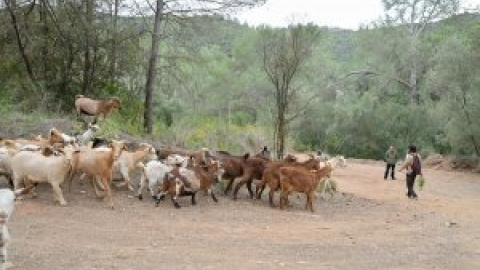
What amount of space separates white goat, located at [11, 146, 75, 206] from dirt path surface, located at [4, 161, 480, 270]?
1.39 ft

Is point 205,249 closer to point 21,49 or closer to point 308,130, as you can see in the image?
point 21,49

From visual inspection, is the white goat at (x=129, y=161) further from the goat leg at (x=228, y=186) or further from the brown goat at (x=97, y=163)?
the goat leg at (x=228, y=186)

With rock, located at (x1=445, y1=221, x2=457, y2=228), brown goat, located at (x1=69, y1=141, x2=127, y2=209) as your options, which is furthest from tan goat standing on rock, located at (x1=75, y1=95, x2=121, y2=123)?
rock, located at (x1=445, y1=221, x2=457, y2=228)

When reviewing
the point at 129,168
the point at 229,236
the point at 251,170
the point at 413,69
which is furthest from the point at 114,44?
the point at 413,69

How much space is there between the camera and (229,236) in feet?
35.0

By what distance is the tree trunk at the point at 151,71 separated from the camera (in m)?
19.1

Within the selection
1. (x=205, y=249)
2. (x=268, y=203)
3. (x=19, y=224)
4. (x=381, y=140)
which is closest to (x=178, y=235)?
(x=205, y=249)

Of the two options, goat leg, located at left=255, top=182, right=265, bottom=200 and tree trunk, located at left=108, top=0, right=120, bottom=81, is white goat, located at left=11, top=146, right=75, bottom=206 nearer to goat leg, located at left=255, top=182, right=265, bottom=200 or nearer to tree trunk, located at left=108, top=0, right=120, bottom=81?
goat leg, located at left=255, top=182, right=265, bottom=200

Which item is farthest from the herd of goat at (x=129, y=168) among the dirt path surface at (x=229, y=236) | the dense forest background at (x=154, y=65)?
the dense forest background at (x=154, y=65)

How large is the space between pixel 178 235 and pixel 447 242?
4863 millimetres

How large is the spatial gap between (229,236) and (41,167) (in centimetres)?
363

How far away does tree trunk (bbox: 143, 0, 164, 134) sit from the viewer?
19094mm

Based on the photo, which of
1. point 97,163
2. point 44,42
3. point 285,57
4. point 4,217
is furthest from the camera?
point 285,57

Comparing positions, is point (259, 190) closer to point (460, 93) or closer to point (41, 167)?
point (41, 167)
